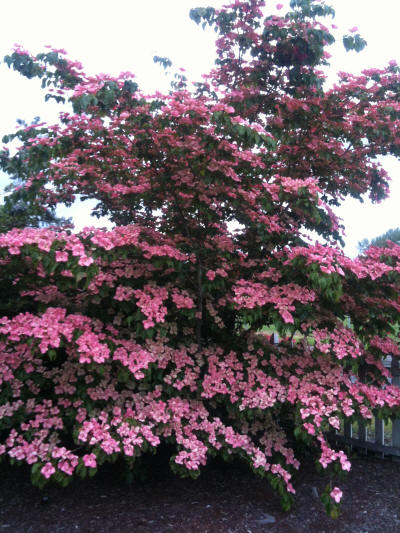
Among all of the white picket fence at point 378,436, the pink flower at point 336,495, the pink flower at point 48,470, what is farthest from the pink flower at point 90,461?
the white picket fence at point 378,436

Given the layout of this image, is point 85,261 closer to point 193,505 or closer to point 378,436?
point 193,505

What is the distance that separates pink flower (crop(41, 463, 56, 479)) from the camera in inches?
84.0

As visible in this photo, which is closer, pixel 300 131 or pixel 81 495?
pixel 81 495

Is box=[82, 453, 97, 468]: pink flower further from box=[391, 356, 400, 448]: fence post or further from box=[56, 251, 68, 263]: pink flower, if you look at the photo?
box=[391, 356, 400, 448]: fence post

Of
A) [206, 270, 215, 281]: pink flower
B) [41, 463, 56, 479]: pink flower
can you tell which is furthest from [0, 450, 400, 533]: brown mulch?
[206, 270, 215, 281]: pink flower

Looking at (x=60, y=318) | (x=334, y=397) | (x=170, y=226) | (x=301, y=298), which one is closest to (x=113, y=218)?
(x=170, y=226)

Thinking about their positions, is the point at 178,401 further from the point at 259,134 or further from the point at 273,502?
the point at 259,134

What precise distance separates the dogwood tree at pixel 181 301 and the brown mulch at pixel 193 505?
0.21 metres

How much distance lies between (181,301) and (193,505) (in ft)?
4.35

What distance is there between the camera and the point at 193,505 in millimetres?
2623

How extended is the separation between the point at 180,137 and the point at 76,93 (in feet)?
2.13

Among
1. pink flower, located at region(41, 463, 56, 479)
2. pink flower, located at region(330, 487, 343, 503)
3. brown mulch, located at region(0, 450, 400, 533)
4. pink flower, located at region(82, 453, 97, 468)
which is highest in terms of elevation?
pink flower, located at region(82, 453, 97, 468)

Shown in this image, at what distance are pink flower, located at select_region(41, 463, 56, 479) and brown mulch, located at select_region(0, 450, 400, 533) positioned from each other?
1.58 ft

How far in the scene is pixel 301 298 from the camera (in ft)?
7.96
